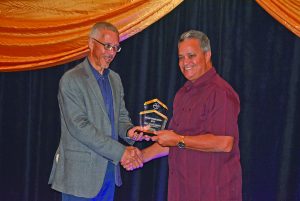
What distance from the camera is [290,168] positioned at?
418 centimetres

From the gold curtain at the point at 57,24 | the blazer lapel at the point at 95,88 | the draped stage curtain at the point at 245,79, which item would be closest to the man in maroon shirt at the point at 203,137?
the blazer lapel at the point at 95,88

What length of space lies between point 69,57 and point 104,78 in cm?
107

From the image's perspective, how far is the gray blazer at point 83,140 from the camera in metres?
2.92

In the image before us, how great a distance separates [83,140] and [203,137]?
2.79ft

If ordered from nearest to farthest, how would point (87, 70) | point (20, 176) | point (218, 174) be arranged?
1. point (218, 174)
2. point (87, 70)
3. point (20, 176)

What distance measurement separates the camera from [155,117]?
2.98 meters

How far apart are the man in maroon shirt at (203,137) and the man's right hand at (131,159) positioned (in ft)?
1.42

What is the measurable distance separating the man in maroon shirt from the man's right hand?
434mm

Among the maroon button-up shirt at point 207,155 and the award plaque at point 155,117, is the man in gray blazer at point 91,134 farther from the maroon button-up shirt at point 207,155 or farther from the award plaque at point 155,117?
the maroon button-up shirt at point 207,155

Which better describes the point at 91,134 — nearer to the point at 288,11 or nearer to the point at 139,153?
the point at 139,153

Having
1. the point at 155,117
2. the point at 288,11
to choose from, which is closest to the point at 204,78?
the point at 155,117

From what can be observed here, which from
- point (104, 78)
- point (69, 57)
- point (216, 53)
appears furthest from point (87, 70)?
point (216, 53)

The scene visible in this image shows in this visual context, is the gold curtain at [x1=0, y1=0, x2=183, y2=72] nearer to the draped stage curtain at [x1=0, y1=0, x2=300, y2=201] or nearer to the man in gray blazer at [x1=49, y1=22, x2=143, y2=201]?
the draped stage curtain at [x1=0, y1=0, x2=300, y2=201]

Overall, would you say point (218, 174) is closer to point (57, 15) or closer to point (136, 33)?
point (136, 33)
